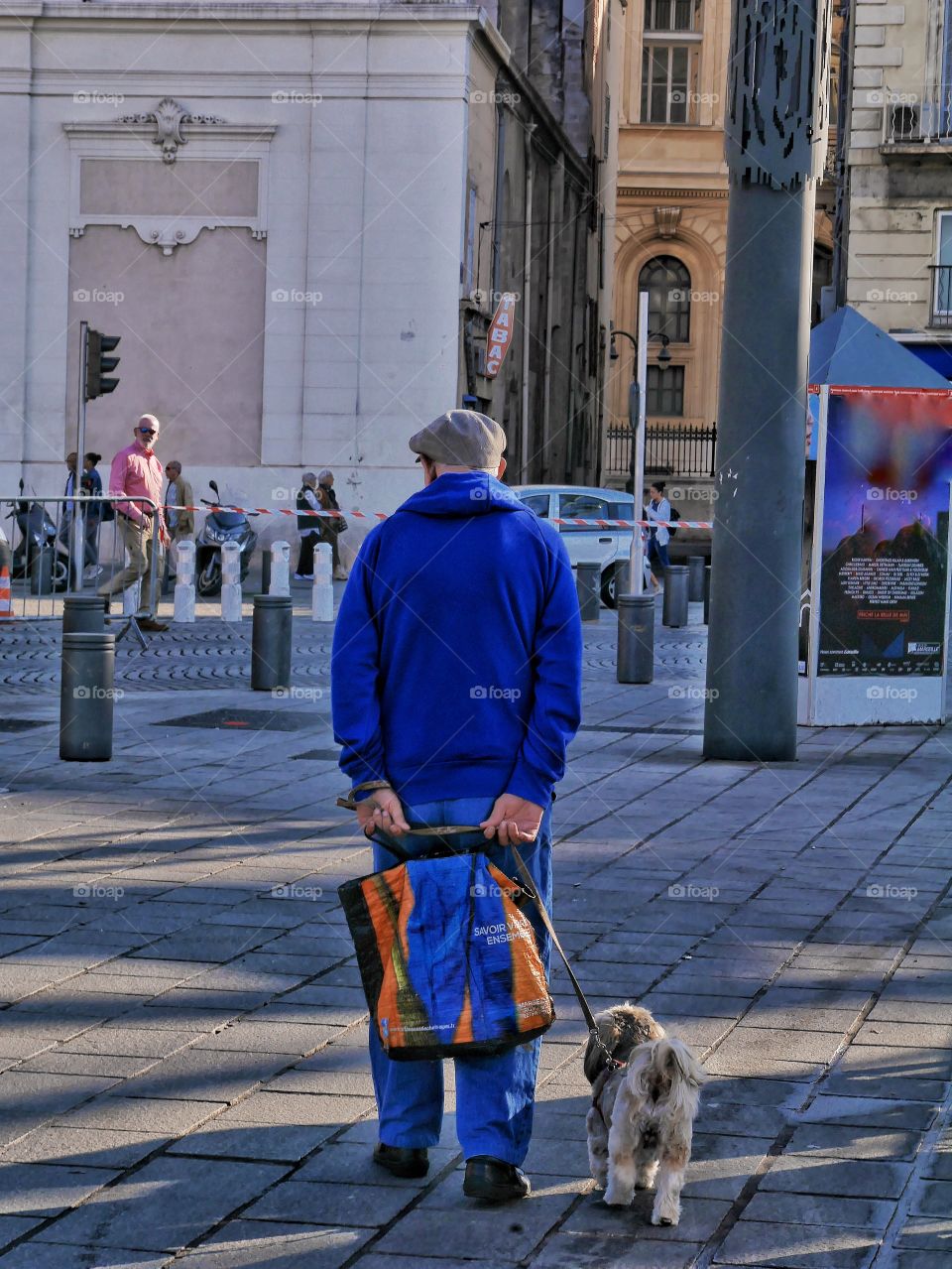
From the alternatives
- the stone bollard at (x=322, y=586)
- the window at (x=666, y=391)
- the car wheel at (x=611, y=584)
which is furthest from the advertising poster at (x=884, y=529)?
the window at (x=666, y=391)

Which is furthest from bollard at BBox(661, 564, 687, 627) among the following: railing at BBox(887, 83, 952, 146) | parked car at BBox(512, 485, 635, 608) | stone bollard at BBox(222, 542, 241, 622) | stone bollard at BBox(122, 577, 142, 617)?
railing at BBox(887, 83, 952, 146)

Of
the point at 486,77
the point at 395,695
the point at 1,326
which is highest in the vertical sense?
the point at 486,77

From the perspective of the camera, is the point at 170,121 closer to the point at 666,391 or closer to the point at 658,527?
the point at 658,527

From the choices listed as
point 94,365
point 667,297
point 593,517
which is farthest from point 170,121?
point 667,297

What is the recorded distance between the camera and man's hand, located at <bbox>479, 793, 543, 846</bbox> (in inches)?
166

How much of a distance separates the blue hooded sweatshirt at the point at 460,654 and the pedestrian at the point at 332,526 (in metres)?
23.8

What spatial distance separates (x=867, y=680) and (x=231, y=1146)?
9.24m

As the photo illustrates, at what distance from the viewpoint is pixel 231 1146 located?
4.52 meters

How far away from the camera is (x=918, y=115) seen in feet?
108

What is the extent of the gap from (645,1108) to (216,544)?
22308 millimetres

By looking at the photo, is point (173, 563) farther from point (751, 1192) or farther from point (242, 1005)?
point (751, 1192)

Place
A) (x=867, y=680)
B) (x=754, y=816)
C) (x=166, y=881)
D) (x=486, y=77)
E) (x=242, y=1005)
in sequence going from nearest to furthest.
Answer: (x=242, y=1005), (x=166, y=881), (x=754, y=816), (x=867, y=680), (x=486, y=77)

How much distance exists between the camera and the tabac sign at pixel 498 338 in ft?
111

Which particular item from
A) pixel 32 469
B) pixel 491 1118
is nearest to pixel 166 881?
pixel 491 1118
